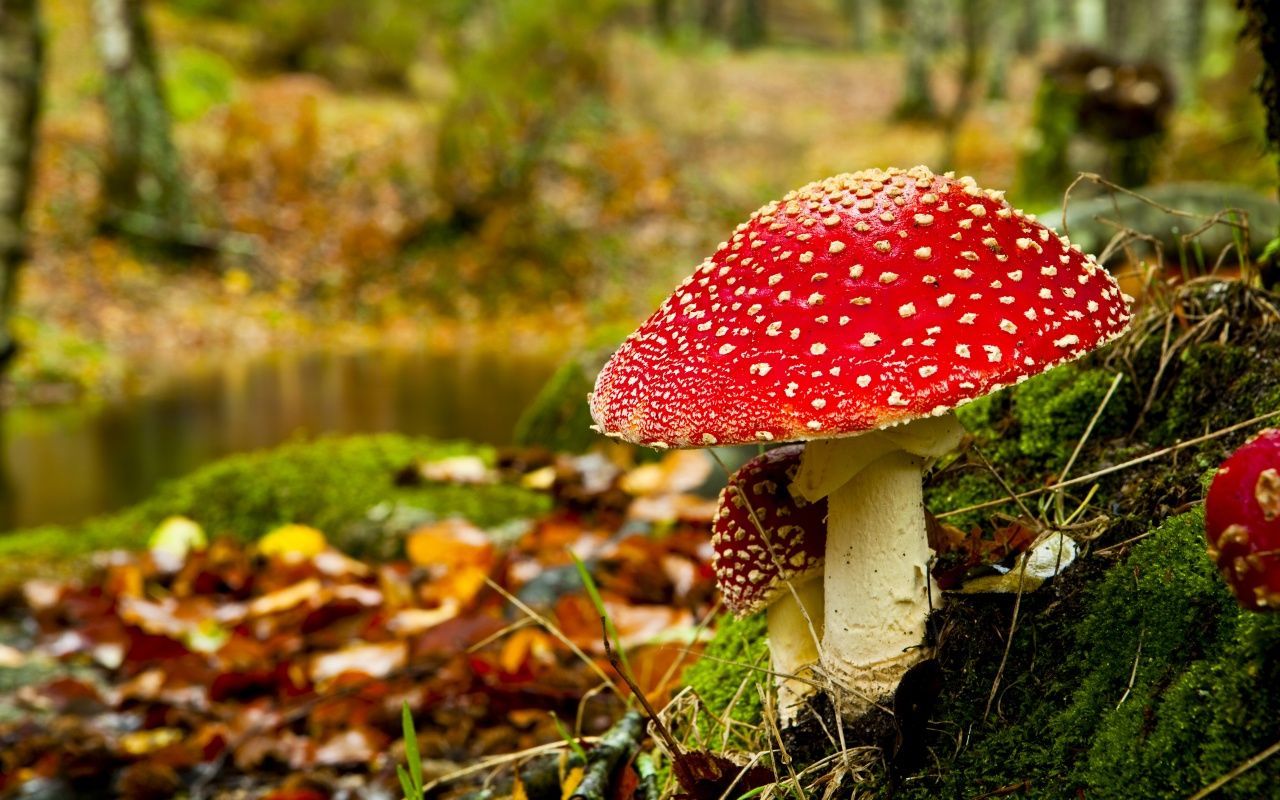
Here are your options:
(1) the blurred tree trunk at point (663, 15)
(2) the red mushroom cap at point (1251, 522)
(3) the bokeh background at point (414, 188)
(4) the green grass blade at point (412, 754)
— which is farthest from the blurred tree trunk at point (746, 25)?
(2) the red mushroom cap at point (1251, 522)

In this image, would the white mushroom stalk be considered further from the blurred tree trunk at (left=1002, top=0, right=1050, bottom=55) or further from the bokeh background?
the blurred tree trunk at (left=1002, top=0, right=1050, bottom=55)

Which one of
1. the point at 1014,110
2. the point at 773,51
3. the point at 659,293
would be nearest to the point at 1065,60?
the point at 659,293

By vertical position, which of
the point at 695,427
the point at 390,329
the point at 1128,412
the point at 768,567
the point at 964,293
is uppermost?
the point at 964,293

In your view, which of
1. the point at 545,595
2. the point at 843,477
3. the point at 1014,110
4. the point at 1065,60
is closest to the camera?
the point at 843,477

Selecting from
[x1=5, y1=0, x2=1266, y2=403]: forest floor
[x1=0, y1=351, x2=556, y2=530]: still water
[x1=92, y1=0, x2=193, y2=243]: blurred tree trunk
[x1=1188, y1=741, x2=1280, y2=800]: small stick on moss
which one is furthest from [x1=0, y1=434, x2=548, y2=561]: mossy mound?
[x1=92, y1=0, x2=193, y2=243]: blurred tree trunk

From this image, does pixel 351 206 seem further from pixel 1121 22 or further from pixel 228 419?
pixel 1121 22

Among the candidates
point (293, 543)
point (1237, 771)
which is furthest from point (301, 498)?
point (1237, 771)

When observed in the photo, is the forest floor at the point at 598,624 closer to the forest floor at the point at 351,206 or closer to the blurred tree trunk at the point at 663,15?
the forest floor at the point at 351,206

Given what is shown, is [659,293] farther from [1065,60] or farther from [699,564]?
[699,564]
